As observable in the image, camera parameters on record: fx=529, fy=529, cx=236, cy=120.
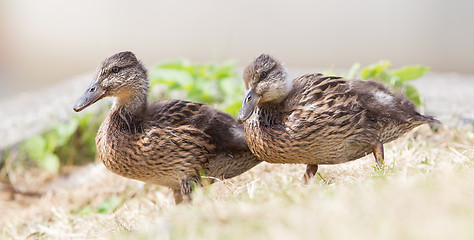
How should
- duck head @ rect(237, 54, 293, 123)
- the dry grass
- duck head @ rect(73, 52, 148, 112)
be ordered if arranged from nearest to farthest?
the dry grass, duck head @ rect(237, 54, 293, 123), duck head @ rect(73, 52, 148, 112)

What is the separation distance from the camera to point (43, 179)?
6.56 metres

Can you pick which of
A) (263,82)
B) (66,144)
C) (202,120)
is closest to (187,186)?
(202,120)

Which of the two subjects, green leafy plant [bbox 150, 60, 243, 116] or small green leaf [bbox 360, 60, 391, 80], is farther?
green leafy plant [bbox 150, 60, 243, 116]

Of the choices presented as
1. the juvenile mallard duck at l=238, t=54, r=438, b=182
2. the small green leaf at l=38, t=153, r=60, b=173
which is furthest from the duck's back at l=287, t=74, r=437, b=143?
the small green leaf at l=38, t=153, r=60, b=173

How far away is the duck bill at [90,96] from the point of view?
3885mm

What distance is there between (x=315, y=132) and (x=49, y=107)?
5.34 m

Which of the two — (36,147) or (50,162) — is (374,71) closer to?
(50,162)

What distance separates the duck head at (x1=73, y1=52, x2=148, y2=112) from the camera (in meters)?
3.99

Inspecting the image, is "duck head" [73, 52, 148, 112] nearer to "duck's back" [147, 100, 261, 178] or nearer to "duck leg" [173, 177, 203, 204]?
"duck's back" [147, 100, 261, 178]

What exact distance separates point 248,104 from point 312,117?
1.49ft

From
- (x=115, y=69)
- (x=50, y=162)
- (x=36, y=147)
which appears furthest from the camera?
(x=36, y=147)

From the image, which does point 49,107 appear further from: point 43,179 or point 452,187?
point 452,187

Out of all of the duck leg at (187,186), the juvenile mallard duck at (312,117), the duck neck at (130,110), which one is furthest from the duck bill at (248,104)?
the duck neck at (130,110)

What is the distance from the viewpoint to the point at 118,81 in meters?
4.04
